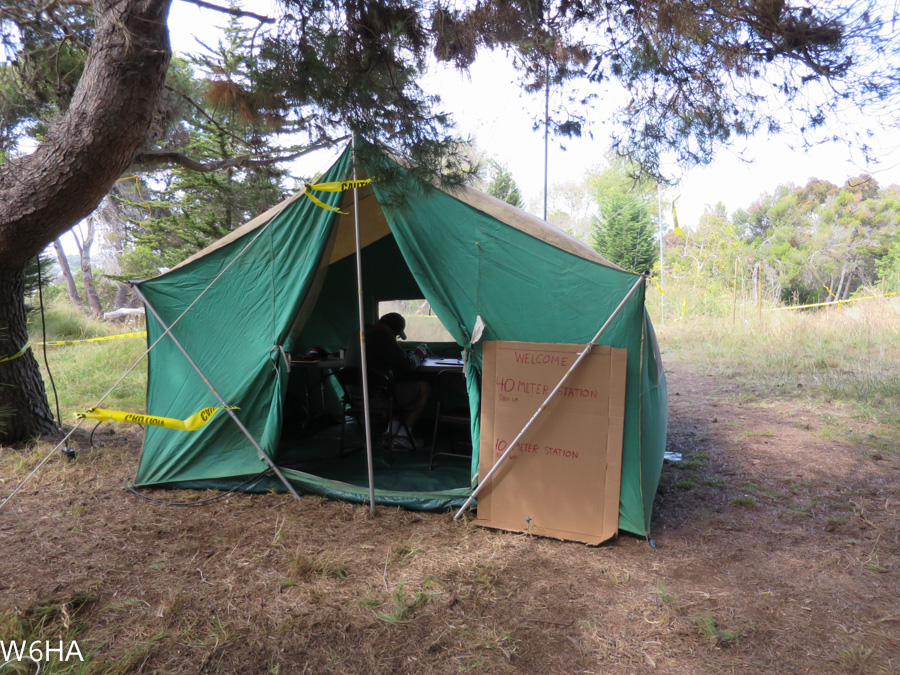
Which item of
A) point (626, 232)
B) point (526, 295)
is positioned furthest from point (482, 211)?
point (626, 232)

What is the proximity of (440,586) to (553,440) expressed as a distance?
1179 millimetres

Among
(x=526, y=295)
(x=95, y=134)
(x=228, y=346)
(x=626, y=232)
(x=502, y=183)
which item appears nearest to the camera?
(x=526, y=295)

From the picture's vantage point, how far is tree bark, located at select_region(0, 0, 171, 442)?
3.95 meters

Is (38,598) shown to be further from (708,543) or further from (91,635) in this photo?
(708,543)

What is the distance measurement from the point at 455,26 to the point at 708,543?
12.5 ft

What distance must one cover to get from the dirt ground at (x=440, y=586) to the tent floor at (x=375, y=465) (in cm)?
57

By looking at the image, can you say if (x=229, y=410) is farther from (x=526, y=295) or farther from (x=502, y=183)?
(x=502, y=183)

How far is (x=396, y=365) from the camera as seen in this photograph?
4.92 m

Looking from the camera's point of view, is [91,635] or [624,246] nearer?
[91,635]

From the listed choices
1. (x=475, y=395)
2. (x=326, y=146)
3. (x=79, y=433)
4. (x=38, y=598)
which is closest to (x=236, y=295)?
(x=326, y=146)

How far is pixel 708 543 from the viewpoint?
3.54 metres

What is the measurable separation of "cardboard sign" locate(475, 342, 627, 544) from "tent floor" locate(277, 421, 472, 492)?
2.34ft

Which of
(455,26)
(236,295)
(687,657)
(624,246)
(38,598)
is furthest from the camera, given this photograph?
(624,246)

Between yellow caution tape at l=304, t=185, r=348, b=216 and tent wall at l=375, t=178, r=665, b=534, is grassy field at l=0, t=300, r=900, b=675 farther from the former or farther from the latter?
yellow caution tape at l=304, t=185, r=348, b=216
